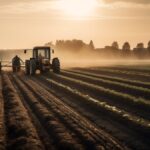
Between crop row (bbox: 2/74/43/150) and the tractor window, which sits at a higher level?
Answer: the tractor window

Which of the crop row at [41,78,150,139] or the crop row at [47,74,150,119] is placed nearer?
the crop row at [41,78,150,139]

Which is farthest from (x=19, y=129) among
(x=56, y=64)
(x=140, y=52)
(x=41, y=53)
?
(x=140, y=52)

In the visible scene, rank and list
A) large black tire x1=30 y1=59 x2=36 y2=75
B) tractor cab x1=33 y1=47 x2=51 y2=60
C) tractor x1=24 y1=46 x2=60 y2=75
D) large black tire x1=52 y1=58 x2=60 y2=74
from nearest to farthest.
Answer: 1. large black tire x1=30 y1=59 x2=36 y2=75
2. tractor x1=24 y1=46 x2=60 y2=75
3. tractor cab x1=33 y1=47 x2=51 y2=60
4. large black tire x1=52 y1=58 x2=60 y2=74

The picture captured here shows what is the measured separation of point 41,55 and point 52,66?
1.46 meters

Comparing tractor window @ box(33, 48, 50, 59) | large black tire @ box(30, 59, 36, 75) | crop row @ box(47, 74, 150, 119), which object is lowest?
crop row @ box(47, 74, 150, 119)

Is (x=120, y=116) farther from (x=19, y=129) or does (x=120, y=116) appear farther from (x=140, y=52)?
(x=140, y=52)

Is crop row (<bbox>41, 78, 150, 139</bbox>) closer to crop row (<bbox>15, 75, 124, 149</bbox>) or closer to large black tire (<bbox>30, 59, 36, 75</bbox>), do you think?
crop row (<bbox>15, 75, 124, 149</bbox>)

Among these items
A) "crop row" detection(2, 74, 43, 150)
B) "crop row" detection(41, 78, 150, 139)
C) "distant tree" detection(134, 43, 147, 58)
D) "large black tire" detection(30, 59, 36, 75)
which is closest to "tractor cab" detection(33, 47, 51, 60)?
"large black tire" detection(30, 59, 36, 75)

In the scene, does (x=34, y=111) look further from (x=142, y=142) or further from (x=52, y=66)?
(x=52, y=66)

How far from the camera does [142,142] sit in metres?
8.74

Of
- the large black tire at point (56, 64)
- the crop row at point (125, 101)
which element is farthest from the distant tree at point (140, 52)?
the crop row at point (125, 101)

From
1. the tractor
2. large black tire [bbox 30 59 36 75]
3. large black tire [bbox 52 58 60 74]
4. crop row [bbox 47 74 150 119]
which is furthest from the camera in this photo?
large black tire [bbox 52 58 60 74]

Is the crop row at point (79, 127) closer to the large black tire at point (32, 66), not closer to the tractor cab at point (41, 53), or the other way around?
the large black tire at point (32, 66)

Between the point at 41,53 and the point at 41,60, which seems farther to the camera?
the point at 41,53
